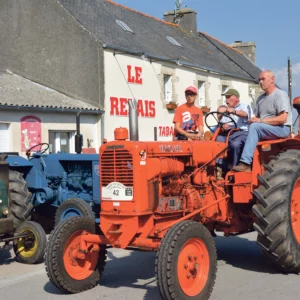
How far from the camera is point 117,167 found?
5539 mm

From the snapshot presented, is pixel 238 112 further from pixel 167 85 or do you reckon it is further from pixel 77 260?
pixel 167 85

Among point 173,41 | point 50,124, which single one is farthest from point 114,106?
point 173,41

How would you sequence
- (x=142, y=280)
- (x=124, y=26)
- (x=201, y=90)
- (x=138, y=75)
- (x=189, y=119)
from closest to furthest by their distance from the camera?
(x=142, y=280) < (x=189, y=119) < (x=138, y=75) < (x=124, y=26) < (x=201, y=90)

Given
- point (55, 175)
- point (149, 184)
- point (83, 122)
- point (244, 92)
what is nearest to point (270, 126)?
point (149, 184)

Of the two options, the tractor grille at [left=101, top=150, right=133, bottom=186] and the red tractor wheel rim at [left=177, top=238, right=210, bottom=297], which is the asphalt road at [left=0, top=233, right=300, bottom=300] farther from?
the tractor grille at [left=101, top=150, right=133, bottom=186]

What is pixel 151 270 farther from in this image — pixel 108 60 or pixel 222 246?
pixel 108 60

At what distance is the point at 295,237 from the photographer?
20.0ft

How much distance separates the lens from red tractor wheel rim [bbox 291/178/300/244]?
6309mm

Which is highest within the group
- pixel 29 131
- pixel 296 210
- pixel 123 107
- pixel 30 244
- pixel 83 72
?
pixel 83 72

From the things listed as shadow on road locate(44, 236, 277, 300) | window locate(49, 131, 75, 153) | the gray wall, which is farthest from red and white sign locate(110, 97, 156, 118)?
shadow on road locate(44, 236, 277, 300)

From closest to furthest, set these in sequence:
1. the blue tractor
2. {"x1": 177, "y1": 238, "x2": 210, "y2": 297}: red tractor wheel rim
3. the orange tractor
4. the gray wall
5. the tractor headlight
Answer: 1. {"x1": 177, "y1": 238, "x2": 210, "y2": 297}: red tractor wheel rim
2. the orange tractor
3. the tractor headlight
4. the blue tractor
5. the gray wall

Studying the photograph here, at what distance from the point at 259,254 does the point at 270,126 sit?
2.06 meters

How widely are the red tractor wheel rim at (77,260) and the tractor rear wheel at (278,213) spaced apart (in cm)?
171

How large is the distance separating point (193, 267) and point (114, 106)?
48.4 ft
